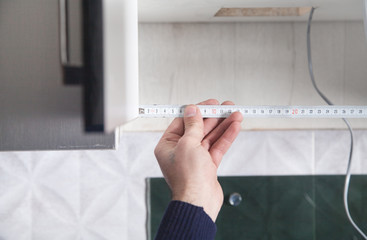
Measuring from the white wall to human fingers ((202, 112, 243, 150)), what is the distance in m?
0.23

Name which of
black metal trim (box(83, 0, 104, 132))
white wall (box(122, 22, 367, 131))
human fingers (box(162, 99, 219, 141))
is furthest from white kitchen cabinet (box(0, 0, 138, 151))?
white wall (box(122, 22, 367, 131))

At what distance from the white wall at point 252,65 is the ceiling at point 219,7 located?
0.14 feet

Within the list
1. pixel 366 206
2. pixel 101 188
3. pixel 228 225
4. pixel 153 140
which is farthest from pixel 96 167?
pixel 366 206

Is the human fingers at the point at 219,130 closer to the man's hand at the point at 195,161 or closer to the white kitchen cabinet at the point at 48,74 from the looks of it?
the man's hand at the point at 195,161

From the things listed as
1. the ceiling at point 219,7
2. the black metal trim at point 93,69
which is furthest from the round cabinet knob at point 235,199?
the black metal trim at point 93,69

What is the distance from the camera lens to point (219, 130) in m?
0.80

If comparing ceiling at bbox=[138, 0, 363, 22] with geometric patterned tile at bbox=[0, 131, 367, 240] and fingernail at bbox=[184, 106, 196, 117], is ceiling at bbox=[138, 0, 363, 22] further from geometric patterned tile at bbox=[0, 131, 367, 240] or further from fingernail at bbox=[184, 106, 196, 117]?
geometric patterned tile at bbox=[0, 131, 367, 240]

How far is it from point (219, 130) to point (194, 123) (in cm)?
10

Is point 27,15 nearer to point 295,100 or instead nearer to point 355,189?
point 295,100

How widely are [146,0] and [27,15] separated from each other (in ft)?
0.81

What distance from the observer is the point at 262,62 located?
40.7 inches

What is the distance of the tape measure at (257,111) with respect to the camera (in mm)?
760

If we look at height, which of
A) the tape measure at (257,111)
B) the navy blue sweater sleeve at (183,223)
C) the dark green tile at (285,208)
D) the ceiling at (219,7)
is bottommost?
the dark green tile at (285,208)

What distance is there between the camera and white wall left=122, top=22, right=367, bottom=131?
102 centimetres
